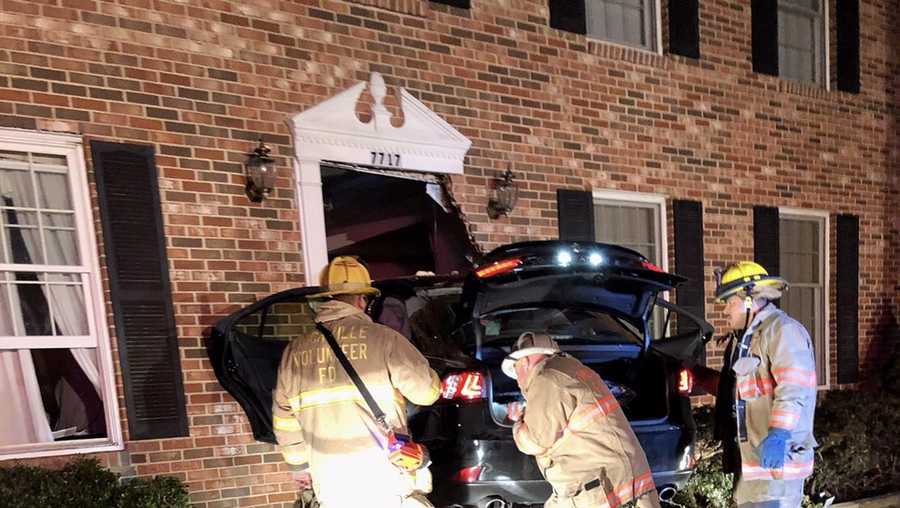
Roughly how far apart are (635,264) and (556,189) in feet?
7.71

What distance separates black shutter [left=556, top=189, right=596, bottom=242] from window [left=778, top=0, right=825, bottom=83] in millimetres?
3464

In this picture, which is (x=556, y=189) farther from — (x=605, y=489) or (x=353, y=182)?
(x=605, y=489)

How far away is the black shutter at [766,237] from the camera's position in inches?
250

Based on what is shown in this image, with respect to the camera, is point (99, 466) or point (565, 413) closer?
point (565, 413)

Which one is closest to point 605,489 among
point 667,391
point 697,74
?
point 667,391

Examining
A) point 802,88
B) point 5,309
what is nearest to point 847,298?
point 802,88

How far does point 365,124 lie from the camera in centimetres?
451

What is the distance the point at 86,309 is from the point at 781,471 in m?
4.41

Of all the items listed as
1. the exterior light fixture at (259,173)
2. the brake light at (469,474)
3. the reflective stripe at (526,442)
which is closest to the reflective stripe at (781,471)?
the reflective stripe at (526,442)

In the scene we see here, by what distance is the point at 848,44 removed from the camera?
6930 mm

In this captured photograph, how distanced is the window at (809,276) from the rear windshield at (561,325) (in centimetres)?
427

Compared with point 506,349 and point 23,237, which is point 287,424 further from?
point 23,237

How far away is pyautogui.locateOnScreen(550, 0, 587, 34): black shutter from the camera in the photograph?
5223mm

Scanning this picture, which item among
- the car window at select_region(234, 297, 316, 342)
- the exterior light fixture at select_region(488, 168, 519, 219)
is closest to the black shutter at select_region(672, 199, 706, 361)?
the exterior light fixture at select_region(488, 168, 519, 219)
